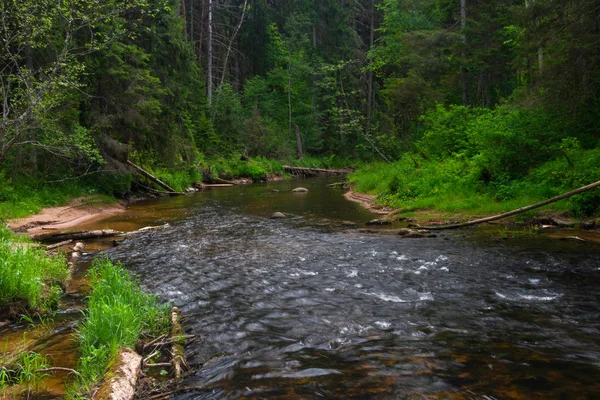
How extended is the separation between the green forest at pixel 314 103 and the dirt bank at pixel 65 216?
2.18 feet

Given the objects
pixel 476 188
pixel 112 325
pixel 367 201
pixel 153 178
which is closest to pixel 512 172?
pixel 476 188

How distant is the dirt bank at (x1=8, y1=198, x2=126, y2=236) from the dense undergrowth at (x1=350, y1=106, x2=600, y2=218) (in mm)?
11769

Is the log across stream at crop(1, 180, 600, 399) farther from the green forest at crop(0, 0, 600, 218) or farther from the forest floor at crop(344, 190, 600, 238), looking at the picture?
the green forest at crop(0, 0, 600, 218)

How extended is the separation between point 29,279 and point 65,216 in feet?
34.6

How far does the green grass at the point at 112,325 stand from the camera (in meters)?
4.07

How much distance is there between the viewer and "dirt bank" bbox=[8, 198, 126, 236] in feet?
43.4

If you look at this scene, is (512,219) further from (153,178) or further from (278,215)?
(153,178)

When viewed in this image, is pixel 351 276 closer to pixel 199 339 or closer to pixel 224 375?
pixel 199 339

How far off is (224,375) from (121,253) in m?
6.66

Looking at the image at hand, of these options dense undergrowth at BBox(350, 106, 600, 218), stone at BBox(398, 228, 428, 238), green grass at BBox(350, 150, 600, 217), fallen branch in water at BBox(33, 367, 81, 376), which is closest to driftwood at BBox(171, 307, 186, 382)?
fallen branch in water at BBox(33, 367, 81, 376)

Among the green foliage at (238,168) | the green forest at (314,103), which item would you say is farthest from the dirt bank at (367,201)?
the green foliage at (238,168)

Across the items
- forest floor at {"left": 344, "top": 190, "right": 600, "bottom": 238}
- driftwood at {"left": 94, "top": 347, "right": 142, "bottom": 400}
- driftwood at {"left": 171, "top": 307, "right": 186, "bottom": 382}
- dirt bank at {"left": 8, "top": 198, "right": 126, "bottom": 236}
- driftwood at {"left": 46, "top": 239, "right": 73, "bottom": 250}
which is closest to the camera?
driftwood at {"left": 94, "top": 347, "right": 142, "bottom": 400}

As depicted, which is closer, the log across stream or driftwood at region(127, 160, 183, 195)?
the log across stream

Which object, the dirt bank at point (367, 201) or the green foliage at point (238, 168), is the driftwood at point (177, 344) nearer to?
the dirt bank at point (367, 201)
